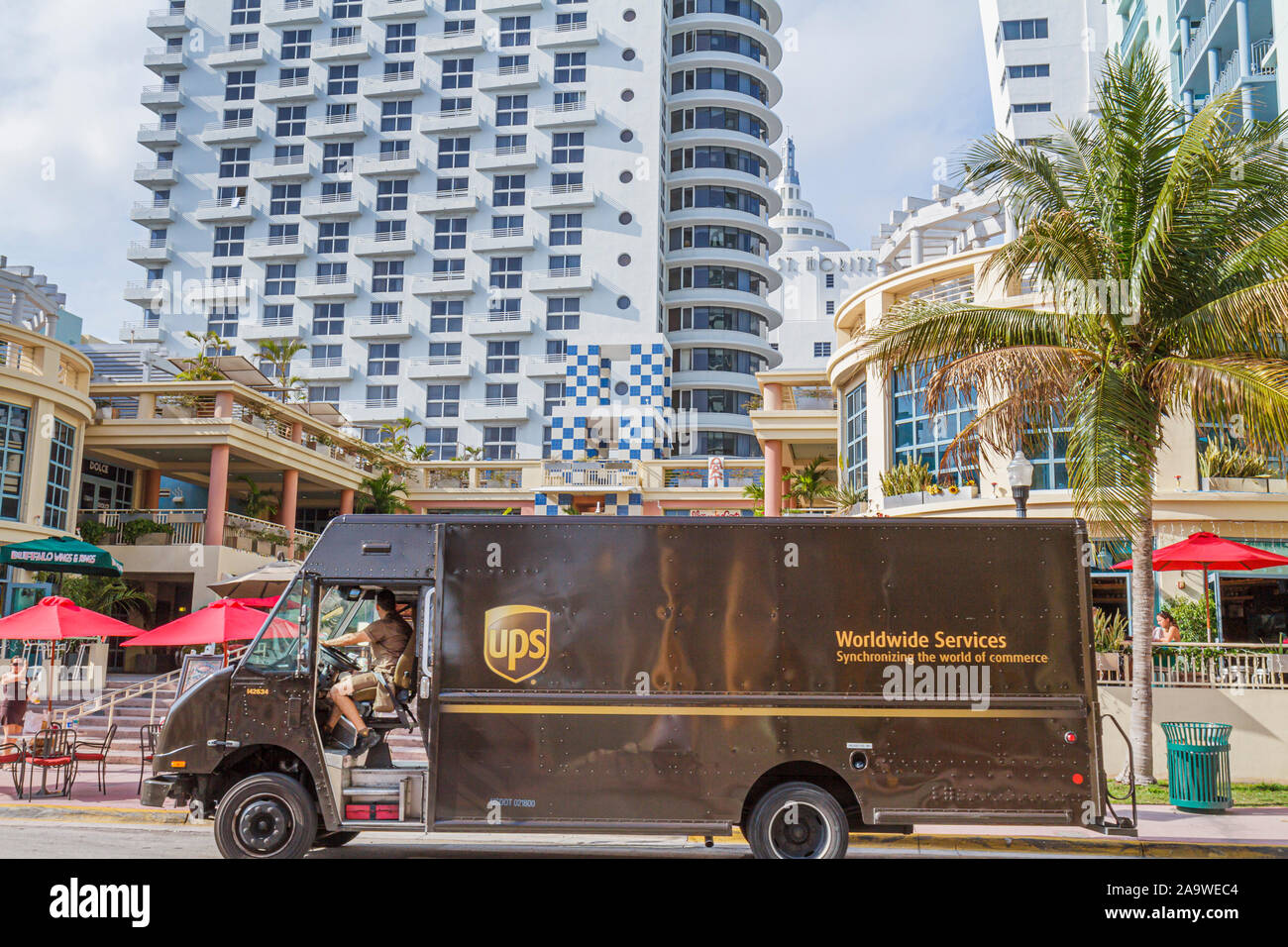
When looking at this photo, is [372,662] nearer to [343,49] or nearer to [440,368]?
[440,368]

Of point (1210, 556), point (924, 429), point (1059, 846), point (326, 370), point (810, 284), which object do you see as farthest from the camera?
point (810, 284)

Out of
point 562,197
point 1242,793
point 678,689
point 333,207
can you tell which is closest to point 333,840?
point 678,689

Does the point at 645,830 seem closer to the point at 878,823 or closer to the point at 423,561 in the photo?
the point at 878,823

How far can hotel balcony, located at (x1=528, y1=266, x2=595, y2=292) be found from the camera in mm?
62344

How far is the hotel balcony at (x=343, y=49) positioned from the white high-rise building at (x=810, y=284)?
129 ft

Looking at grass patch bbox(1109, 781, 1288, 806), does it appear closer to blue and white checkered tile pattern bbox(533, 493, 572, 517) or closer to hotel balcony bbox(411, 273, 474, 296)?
blue and white checkered tile pattern bbox(533, 493, 572, 517)

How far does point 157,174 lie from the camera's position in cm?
6925

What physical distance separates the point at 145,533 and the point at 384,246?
40251 mm

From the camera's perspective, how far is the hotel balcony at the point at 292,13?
228 feet

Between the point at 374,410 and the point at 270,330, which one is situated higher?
the point at 270,330

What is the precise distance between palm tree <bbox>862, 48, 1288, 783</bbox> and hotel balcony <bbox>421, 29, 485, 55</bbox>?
193 feet

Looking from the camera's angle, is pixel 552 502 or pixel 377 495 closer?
pixel 377 495

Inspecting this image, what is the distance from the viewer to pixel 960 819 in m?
8.50
